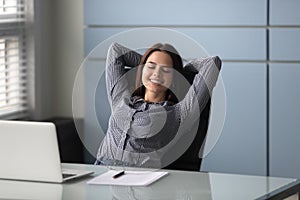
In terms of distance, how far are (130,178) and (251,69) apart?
2475mm

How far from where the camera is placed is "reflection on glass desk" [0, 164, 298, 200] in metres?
2.98

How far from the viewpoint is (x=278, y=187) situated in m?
3.13

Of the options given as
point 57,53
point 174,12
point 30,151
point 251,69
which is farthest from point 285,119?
point 30,151

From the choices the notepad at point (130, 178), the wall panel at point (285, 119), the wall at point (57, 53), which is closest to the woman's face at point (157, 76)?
the notepad at point (130, 178)

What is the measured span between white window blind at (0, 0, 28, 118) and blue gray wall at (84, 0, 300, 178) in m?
0.84

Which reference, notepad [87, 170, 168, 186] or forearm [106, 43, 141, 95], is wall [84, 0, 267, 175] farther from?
notepad [87, 170, 168, 186]

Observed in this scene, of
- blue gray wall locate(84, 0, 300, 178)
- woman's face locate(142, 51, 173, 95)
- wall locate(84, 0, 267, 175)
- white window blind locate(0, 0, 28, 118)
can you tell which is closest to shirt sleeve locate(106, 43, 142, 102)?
woman's face locate(142, 51, 173, 95)

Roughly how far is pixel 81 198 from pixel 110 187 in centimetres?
22

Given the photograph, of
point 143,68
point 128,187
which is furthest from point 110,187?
point 143,68

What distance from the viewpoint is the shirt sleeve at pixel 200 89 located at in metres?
3.79

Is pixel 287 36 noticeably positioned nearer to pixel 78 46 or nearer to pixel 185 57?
pixel 185 57

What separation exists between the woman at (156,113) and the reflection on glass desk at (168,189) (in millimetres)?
449

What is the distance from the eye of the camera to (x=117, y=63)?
4023mm

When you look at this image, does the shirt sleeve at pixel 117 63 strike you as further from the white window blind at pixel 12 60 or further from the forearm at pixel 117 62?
the white window blind at pixel 12 60
